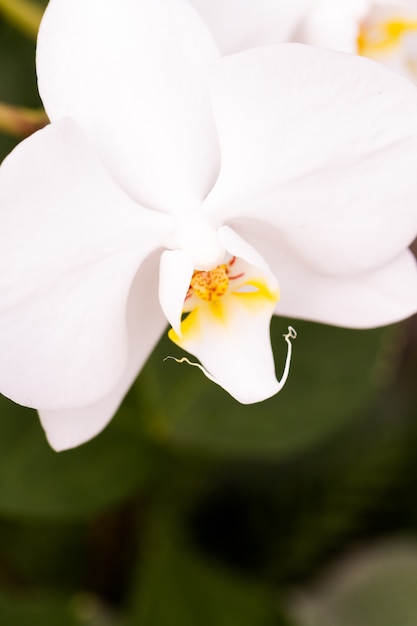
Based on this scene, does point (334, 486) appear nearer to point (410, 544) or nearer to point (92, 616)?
point (410, 544)

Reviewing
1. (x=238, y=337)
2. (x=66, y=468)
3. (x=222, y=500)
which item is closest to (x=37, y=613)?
(x=66, y=468)

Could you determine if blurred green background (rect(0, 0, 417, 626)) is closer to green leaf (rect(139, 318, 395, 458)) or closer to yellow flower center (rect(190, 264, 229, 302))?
green leaf (rect(139, 318, 395, 458))

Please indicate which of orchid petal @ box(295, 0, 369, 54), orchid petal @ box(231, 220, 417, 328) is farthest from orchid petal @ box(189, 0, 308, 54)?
orchid petal @ box(231, 220, 417, 328)

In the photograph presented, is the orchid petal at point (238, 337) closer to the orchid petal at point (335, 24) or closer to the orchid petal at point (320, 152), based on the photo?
the orchid petal at point (320, 152)

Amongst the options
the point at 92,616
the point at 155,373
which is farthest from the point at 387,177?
the point at 92,616

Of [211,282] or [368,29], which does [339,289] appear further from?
[368,29]
